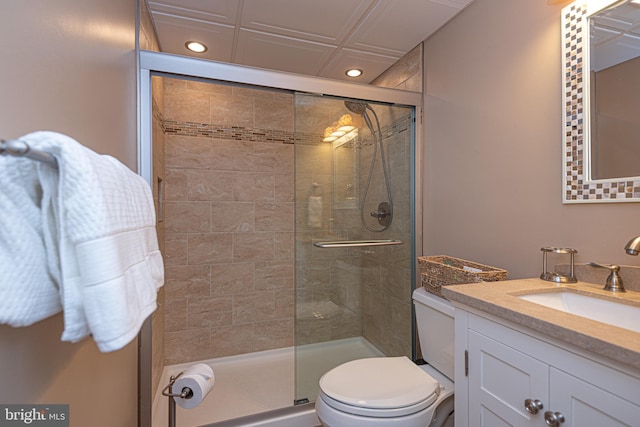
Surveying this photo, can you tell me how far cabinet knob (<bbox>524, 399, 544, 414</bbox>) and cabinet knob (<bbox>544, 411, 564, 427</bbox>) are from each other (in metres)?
0.02

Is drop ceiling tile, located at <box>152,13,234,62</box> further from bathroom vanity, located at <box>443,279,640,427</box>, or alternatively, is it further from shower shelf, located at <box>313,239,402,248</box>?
bathroom vanity, located at <box>443,279,640,427</box>

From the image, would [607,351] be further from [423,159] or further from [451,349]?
[423,159]

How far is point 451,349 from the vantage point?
51.8 inches

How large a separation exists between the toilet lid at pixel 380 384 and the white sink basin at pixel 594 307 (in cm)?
55

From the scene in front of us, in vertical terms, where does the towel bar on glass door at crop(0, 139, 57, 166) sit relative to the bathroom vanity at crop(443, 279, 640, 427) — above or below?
above

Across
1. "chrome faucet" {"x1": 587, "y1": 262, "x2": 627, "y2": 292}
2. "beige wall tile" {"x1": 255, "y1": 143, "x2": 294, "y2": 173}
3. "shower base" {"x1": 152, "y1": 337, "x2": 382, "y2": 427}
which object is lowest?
"shower base" {"x1": 152, "y1": 337, "x2": 382, "y2": 427}

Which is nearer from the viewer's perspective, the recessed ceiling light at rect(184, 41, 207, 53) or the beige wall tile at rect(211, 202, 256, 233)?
the recessed ceiling light at rect(184, 41, 207, 53)

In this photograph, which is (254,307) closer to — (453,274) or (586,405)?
(453,274)

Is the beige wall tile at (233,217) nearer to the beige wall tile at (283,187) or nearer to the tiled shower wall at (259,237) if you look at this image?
the tiled shower wall at (259,237)

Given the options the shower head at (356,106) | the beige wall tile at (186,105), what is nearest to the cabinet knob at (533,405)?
the shower head at (356,106)

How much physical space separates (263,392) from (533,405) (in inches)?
70.0

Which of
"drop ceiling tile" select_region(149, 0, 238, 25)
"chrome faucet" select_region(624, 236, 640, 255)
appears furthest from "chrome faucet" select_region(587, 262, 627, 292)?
"drop ceiling tile" select_region(149, 0, 238, 25)

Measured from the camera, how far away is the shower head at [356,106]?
1.91m

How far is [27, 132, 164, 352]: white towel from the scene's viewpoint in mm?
496
